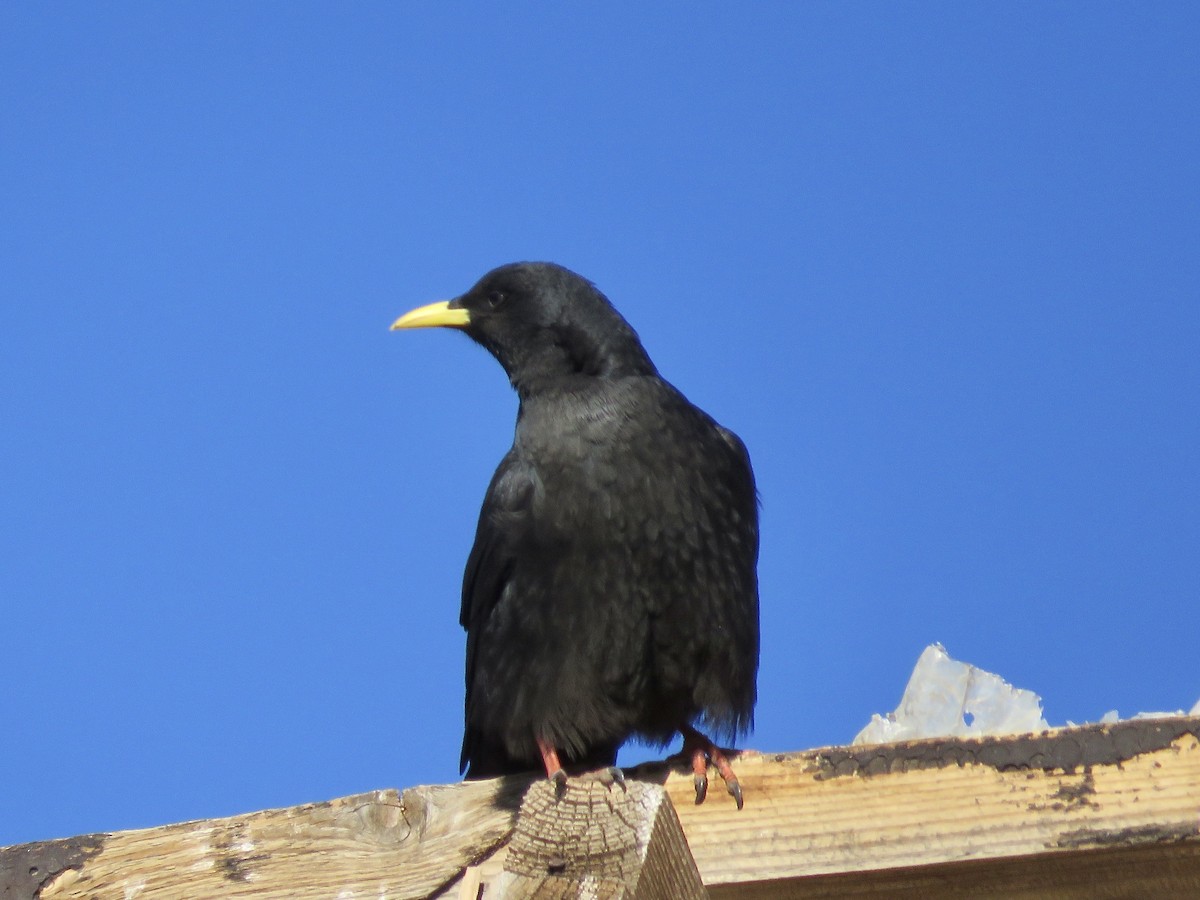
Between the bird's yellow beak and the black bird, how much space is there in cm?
84

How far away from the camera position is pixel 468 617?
4.74 m

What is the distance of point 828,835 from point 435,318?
3.33 metres

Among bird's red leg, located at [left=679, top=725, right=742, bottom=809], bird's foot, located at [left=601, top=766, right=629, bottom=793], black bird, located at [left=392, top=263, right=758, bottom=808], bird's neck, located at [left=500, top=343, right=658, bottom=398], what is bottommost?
bird's foot, located at [left=601, top=766, right=629, bottom=793]

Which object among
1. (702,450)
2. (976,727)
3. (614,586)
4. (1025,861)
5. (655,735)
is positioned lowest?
(1025,861)

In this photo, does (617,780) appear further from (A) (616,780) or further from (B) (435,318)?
(B) (435,318)

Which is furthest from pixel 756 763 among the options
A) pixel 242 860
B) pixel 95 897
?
pixel 95 897

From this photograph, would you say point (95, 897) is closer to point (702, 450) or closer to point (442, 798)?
point (442, 798)

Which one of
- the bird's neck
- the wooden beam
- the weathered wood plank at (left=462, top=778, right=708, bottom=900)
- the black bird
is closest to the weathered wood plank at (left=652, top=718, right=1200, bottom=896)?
the wooden beam

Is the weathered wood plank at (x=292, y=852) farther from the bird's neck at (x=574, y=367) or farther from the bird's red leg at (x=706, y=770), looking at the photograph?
the bird's neck at (x=574, y=367)

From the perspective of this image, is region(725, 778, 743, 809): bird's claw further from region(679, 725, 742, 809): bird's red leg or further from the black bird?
the black bird

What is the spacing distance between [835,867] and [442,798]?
0.70m

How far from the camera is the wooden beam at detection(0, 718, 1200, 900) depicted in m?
2.46

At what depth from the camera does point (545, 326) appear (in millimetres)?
5074

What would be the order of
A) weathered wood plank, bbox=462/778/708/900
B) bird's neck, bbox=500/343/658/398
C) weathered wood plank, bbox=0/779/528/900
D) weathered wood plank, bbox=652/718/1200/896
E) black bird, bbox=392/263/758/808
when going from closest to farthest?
weathered wood plank, bbox=462/778/708/900, weathered wood plank, bbox=652/718/1200/896, weathered wood plank, bbox=0/779/528/900, black bird, bbox=392/263/758/808, bird's neck, bbox=500/343/658/398
